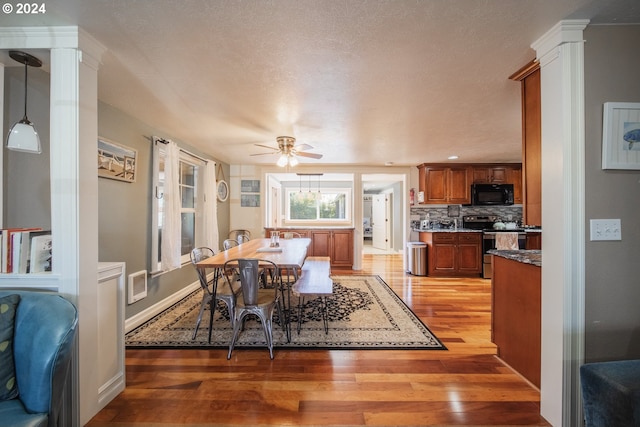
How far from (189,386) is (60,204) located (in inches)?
54.0

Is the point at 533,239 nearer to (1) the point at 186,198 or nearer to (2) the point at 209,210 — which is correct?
(2) the point at 209,210

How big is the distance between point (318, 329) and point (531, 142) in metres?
2.33

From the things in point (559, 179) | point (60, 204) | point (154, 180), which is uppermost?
point (154, 180)

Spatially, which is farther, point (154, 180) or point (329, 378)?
point (154, 180)

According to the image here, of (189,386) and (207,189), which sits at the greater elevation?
(207,189)

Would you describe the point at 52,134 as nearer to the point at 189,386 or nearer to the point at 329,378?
the point at 189,386

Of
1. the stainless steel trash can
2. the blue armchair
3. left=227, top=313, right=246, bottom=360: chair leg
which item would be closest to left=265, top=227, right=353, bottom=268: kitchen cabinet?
the stainless steel trash can

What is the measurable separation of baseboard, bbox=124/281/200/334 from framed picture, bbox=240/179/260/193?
85.9 inches

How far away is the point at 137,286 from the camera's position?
8.77 ft

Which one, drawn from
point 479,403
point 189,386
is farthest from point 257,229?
point 479,403

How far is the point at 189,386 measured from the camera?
1.73 metres

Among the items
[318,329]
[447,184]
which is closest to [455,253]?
[447,184]

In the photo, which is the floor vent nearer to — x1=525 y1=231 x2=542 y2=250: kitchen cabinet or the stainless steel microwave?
the stainless steel microwave

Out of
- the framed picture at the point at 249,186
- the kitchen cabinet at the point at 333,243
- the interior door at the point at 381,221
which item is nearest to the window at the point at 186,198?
the framed picture at the point at 249,186
